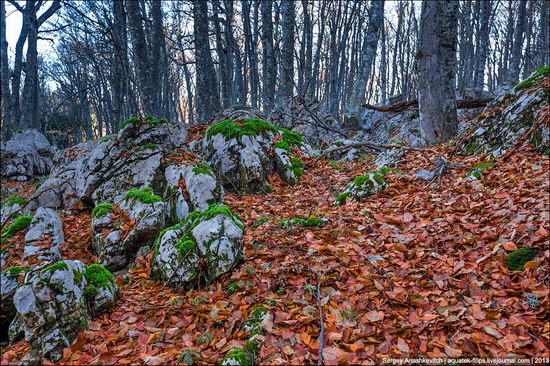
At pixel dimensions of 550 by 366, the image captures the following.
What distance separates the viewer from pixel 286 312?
2957 mm

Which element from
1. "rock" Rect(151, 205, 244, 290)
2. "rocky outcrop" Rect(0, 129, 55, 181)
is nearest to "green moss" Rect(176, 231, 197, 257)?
"rock" Rect(151, 205, 244, 290)

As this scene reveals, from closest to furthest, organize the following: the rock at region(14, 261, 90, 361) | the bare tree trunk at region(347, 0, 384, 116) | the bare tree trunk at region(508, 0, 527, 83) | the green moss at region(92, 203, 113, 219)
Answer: the rock at region(14, 261, 90, 361) < the green moss at region(92, 203, 113, 219) < the bare tree trunk at region(347, 0, 384, 116) < the bare tree trunk at region(508, 0, 527, 83)

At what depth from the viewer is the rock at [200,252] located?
3666 millimetres

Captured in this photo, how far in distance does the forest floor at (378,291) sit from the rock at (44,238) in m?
1.34

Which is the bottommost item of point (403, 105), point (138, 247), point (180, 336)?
point (180, 336)

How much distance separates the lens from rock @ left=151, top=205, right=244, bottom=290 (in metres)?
3.67

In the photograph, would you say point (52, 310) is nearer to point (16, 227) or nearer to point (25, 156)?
point (16, 227)

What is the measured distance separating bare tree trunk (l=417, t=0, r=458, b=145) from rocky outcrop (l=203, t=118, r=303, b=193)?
3.03 m

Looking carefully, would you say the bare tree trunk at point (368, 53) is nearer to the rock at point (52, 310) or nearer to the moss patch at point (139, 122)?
the moss patch at point (139, 122)

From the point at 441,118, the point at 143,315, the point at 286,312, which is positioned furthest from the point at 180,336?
the point at 441,118

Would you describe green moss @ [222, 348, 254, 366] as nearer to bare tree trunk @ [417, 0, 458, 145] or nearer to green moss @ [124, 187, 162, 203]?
green moss @ [124, 187, 162, 203]

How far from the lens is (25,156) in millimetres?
13297

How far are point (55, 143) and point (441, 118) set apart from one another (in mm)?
22100

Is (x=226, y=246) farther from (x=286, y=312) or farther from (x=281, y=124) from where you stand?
(x=281, y=124)
